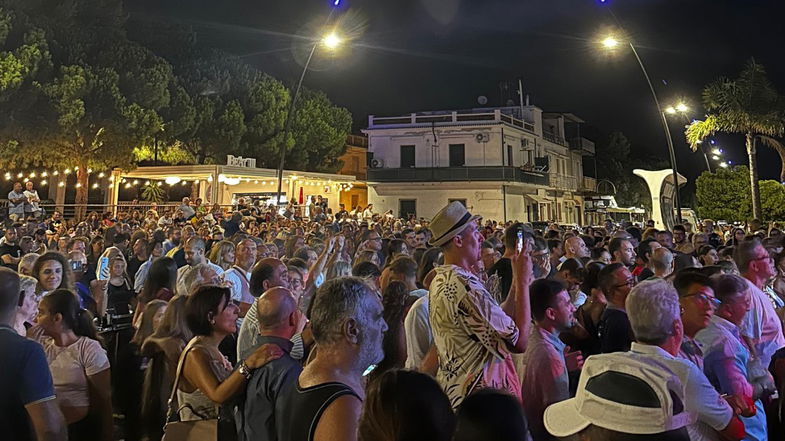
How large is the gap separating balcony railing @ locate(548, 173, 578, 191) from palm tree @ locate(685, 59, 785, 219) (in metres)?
18.8

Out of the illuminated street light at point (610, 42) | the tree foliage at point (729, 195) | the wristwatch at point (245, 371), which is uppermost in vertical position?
the illuminated street light at point (610, 42)

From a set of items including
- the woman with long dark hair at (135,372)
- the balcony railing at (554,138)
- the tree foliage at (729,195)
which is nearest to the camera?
the woman with long dark hair at (135,372)

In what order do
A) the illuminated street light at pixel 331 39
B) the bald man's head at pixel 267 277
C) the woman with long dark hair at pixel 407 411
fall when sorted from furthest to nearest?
the illuminated street light at pixel 331 39 → the bald man's head at pixel 267 277 → the woman with long dark hair at pixel 407 411

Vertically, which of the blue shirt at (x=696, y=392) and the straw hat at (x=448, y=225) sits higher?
the straw hat at (x=448, y=225)

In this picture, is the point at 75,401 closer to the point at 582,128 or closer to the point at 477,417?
the point at 477,417

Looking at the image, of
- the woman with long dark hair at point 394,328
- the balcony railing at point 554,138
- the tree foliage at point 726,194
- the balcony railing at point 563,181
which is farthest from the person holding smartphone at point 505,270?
the balcony railing at point 554,138

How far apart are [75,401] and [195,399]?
1066 millimetres

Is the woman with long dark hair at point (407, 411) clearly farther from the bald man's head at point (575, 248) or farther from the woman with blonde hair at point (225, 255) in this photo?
the bald man's head at point (575, 248)

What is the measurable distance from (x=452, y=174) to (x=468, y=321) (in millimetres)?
36234

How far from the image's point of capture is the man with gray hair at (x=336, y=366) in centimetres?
195

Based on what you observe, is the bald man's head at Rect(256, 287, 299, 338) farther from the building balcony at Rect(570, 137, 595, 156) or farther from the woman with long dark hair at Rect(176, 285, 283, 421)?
the building balcony at Rect(570, 137, 595, 156)

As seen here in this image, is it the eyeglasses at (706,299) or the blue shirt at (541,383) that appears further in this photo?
the eyeglasses at (706,299)

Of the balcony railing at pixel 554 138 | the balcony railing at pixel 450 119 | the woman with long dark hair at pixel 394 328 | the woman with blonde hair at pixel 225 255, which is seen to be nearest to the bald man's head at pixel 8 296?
the woman with long dark hair at pixel 394 328

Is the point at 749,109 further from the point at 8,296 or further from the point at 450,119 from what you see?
the point at 8,296
